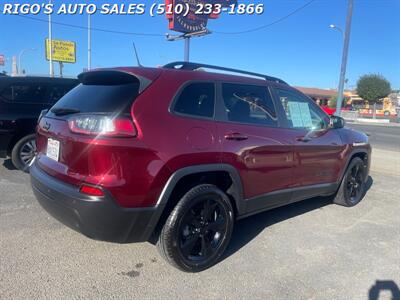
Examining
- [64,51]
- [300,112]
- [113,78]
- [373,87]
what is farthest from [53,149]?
[373,87]

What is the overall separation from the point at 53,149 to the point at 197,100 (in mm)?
1315

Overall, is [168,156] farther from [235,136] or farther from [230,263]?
[230,263]

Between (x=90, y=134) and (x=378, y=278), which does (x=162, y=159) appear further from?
(x=378, y=278)

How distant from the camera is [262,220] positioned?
181 inches

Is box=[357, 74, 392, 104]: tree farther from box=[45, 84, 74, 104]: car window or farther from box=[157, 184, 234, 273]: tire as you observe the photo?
box=[157, 184, 234, 273]: tire

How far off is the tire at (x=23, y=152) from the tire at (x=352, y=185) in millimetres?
4951

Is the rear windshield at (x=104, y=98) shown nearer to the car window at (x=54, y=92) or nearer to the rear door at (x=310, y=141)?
the rear door at (x=310, y=141)

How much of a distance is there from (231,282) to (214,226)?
52 centimetres

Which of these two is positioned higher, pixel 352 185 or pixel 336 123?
pixel 336 123

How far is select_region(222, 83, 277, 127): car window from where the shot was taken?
138 inches

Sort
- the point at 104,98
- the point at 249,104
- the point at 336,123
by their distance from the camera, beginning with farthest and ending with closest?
the point at 336,123 < the point at 249,104 < the point at 104,98

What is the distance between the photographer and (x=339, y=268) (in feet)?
11.3

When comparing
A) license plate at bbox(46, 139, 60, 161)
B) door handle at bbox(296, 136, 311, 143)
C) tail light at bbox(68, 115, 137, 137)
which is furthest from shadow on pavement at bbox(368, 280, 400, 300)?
license plate at bbox(46, 139, 60, 161)

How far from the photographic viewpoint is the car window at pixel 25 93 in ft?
19.5
